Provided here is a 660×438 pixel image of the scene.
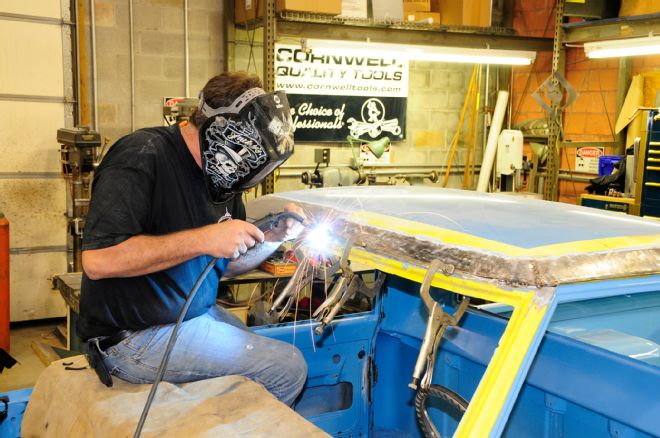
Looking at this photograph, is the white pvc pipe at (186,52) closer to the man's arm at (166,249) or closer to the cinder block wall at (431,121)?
the cinder block wall at (431,121)

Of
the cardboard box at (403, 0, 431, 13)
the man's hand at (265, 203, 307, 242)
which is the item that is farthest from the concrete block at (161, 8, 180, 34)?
the man's hand at (265, 203, 307, 242)

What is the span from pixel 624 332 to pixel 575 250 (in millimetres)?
823

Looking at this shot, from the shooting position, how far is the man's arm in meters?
2.20

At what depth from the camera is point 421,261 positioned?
1833mm

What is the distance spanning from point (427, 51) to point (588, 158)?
306cm

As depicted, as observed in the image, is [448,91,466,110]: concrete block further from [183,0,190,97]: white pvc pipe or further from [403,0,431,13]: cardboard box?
[183,0,190,97]: white pvc pipe

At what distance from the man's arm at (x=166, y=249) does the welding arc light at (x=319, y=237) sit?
0.21m

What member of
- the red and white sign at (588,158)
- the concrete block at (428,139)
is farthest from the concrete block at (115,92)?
the red and white sign at (588,158)

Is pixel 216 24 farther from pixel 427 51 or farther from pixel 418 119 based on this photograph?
pixel 418 119

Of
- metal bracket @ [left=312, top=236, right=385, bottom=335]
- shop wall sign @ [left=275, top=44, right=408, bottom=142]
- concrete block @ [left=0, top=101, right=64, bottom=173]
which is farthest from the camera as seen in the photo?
shop wall sign @ [left=275, top=44, right=408, bottom=142]

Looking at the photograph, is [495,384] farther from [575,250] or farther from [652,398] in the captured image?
[652,398]

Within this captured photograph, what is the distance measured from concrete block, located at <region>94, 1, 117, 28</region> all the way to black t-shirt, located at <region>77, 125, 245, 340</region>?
5.09m

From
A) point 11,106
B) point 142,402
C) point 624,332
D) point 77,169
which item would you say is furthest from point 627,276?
point 11,106

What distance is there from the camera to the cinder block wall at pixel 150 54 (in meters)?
7.14
